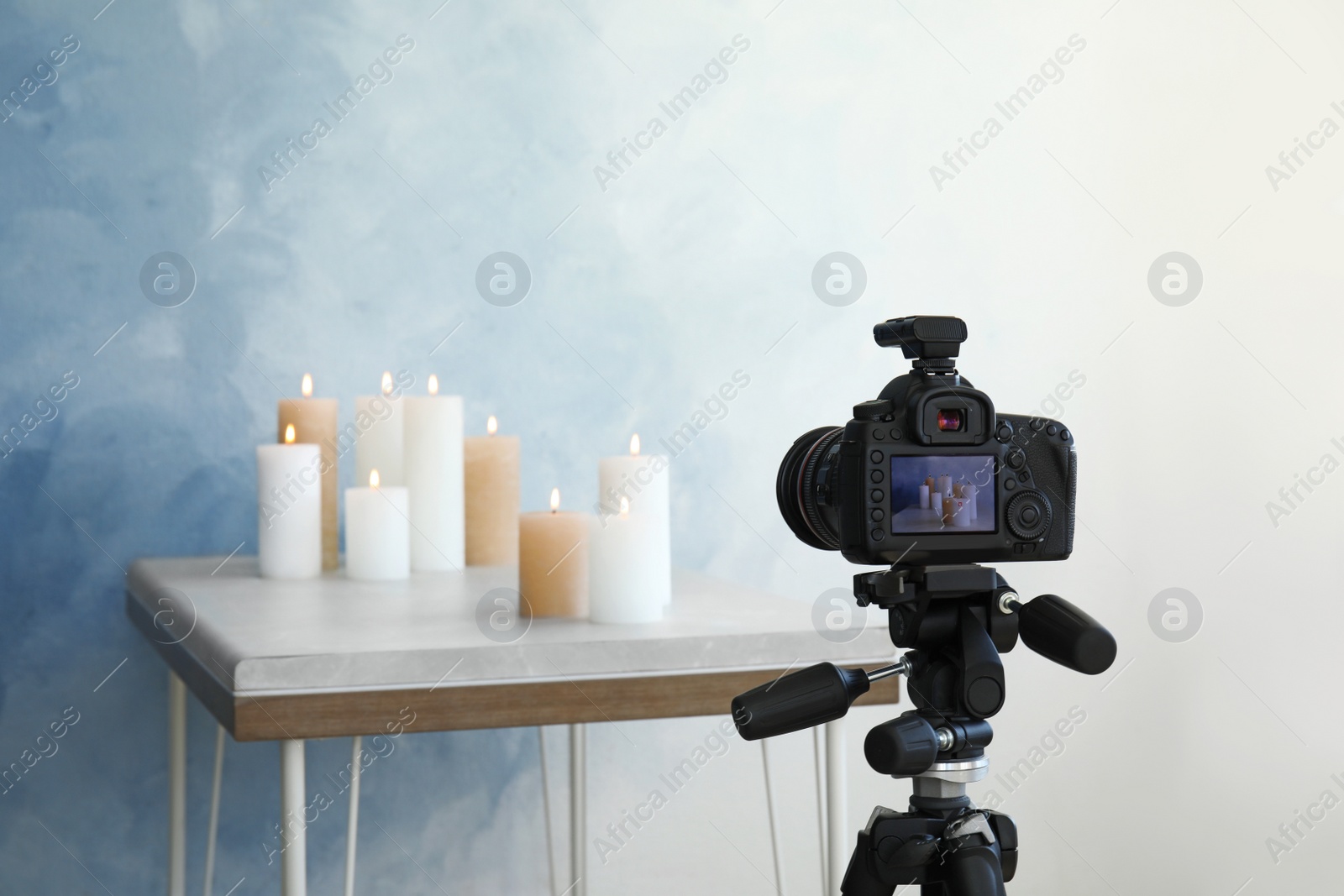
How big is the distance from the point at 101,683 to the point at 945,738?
3.99 feet

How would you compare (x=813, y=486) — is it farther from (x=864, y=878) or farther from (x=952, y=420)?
(x=864, y=878)

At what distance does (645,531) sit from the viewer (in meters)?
0.99

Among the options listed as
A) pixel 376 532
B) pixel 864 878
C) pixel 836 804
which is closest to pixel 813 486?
pixel 864 878

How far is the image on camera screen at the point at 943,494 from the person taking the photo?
65 cm

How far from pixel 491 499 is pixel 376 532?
0.57 ft

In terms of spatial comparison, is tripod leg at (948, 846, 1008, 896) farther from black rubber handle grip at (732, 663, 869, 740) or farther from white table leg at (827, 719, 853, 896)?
white table leg at (827, 719, 853, 896)

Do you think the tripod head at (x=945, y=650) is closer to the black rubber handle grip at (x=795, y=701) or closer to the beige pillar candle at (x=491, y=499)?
the black rubber handle grip at (x=795, y=701)

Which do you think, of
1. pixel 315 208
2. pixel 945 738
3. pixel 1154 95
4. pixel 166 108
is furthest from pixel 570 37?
pixel 945 738

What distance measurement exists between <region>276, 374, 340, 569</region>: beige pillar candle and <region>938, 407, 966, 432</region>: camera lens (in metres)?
0.83

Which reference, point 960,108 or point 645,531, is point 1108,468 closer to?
point 960,108

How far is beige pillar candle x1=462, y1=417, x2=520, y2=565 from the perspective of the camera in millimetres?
1339

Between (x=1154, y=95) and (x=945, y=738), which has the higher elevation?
(x=1154, y=95)

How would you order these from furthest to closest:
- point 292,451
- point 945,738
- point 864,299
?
point 864,299
point 292,451
point 945,738

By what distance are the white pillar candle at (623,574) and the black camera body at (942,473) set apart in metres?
0.32
